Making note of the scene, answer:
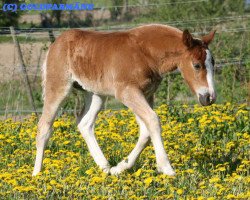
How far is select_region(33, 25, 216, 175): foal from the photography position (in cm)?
901

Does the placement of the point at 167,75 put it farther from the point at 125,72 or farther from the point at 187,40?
the point at 187,40

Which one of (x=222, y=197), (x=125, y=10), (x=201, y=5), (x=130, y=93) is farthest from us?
(x=125, y=10)

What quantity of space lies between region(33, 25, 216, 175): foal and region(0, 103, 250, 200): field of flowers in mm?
314

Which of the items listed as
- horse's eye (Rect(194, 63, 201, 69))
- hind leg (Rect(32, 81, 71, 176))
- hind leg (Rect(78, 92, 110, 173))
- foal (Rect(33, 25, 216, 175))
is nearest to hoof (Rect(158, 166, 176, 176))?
foal (Rect(33, 25, 216, 175))

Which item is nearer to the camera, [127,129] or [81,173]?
[81,173]

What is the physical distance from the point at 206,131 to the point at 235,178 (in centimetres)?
280

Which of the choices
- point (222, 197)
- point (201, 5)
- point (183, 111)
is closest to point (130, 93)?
point (222, 197)

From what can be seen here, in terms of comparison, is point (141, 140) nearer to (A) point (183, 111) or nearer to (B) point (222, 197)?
(B) point (222, 197)

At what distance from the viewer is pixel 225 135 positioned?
11117 millimetres

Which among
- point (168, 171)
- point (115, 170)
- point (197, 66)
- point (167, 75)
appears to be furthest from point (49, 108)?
point (167, 75)

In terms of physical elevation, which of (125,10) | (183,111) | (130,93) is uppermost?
(130,93)

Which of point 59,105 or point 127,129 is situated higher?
point 59,105

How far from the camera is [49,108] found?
1001 cm

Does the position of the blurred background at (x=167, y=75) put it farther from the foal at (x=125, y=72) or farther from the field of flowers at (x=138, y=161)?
the foal at (x=125, y=72)
